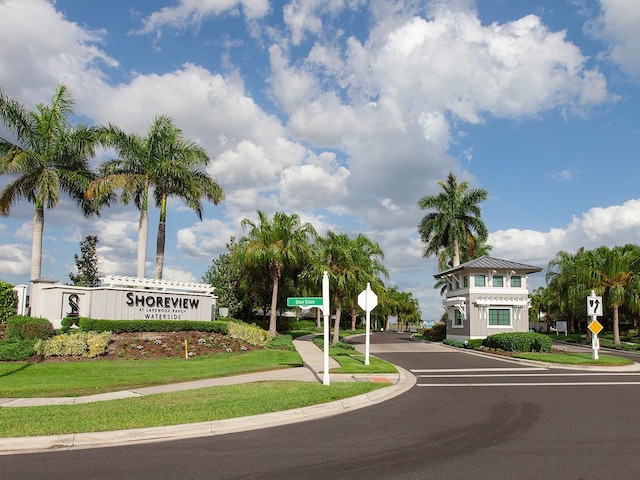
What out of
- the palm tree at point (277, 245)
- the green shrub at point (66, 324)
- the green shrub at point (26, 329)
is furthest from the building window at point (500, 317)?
the green shrub at point (26, 329)

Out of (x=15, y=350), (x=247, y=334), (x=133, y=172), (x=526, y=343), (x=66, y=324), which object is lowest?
(x=526, y=343)

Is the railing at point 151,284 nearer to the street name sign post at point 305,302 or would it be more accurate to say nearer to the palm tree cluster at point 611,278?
the street name sign post at point 305,302

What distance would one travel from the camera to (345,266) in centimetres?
3356

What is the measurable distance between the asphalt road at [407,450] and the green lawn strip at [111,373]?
6381 millimetres

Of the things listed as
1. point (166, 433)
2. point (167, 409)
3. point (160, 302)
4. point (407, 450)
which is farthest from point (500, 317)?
point (166, 433)

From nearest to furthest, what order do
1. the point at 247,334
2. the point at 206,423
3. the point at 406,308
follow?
the point at 206,423, the point at 247,334, the point at 406,308

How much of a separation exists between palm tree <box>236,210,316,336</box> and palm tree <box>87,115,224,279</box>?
4408 millimetres

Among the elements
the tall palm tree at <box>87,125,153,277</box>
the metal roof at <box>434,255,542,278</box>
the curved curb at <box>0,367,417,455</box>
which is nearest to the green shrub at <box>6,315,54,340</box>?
the tall palm tree at <box>87,125,153,277</box>

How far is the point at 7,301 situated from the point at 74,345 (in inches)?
216

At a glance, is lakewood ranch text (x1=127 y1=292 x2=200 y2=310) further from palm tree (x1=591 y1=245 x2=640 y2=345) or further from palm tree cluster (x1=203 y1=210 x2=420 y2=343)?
palm tree (x1=591 y1=245 x2=640 y2=345)

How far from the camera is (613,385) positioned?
16391 millimetres

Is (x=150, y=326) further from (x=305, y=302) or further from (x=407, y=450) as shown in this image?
(x=407, y=450)

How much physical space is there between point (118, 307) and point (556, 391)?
1926 cm

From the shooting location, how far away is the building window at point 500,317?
37.9 m
